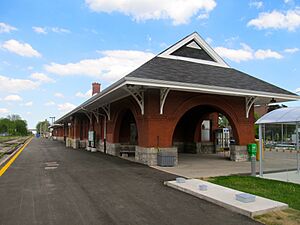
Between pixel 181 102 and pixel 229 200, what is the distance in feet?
27.7

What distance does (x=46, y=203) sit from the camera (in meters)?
6.48

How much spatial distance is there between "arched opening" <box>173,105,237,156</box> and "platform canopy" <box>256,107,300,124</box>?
10302 millimetres

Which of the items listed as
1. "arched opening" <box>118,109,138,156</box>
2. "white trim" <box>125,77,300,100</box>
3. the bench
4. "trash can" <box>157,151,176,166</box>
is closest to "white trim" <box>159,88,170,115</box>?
"white trim" <box>125,77,300,100</box>

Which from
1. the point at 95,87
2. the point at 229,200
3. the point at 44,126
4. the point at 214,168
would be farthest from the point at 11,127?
the point at 229,200

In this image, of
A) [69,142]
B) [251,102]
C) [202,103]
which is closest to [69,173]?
[202,103]

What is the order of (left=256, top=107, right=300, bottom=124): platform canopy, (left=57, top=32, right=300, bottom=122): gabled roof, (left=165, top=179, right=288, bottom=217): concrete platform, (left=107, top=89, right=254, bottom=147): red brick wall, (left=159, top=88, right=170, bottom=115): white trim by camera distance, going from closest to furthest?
(left=165, top=179, right=288, bottom=217): concrete platform
(left=256, top=107, right=300, bottom=124): platform canopy
(left=57, top=32, right=300, bottom=122): gabled roof
(left=159, top=88, right=170, bottom=115): white trim
(left=107, top=89, right=254, bottom=147): red brick wall

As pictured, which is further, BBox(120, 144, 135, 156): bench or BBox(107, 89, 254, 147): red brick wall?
BBox(120, 144, 135, 156): bench

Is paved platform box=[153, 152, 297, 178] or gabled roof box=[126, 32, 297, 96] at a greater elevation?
gabled roof box=[126, 32, 297, 96]

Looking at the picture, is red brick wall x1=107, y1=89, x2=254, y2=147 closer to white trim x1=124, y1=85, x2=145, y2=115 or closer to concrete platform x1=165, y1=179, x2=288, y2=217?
white trim x1=124, y1=85, x2=145, y2=115

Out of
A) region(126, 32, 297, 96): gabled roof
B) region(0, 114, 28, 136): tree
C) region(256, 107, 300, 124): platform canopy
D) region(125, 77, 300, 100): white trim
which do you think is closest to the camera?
region(256, 107, 300, 124): platform canopy

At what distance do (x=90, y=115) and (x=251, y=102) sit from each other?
16.0m

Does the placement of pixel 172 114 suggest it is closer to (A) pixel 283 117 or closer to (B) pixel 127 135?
(A) pixel 283 117

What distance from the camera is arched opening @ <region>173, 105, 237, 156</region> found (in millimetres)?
22219

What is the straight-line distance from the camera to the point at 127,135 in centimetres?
2122
